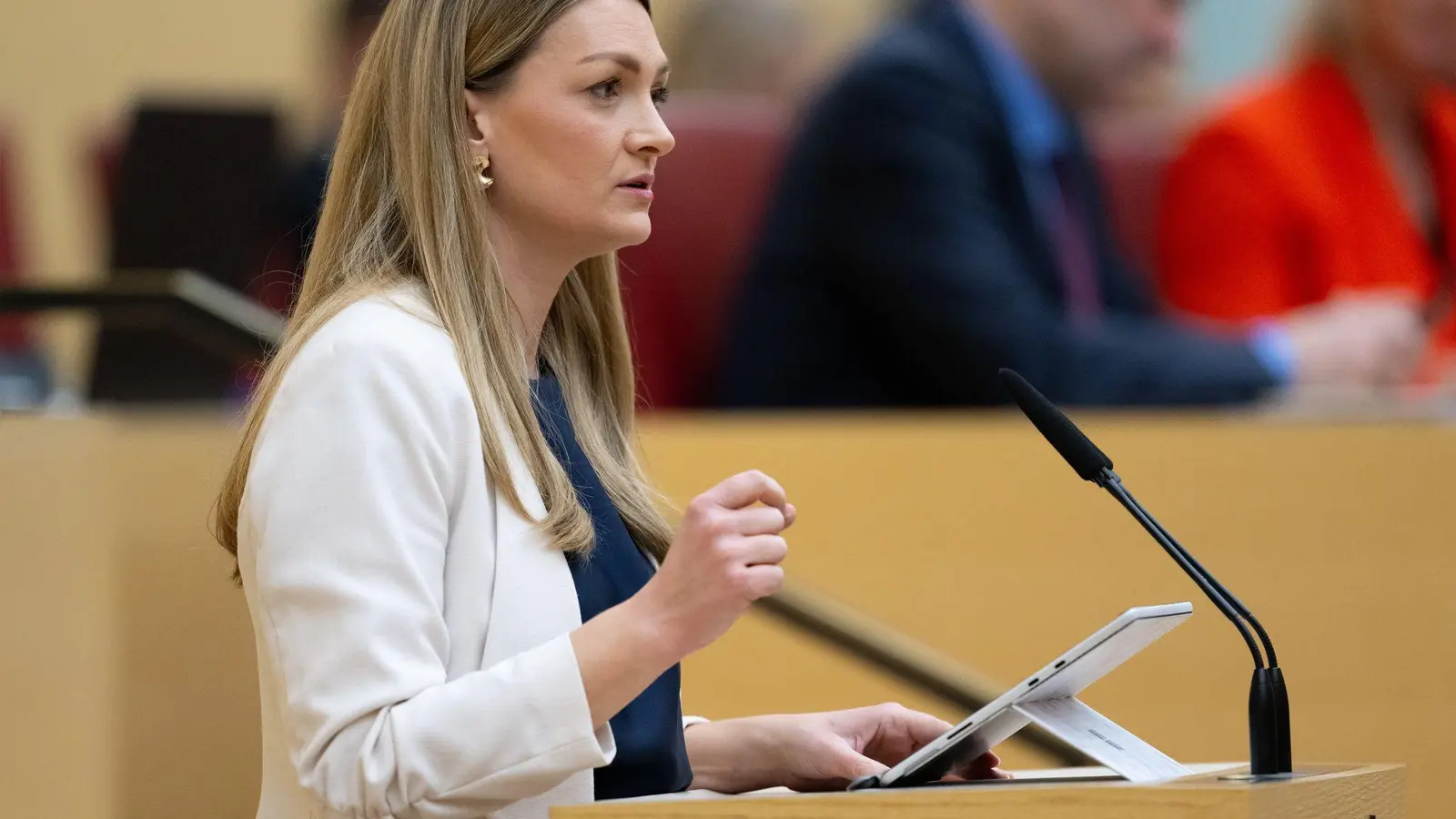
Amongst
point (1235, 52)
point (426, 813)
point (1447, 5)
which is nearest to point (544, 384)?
point (426, 813)

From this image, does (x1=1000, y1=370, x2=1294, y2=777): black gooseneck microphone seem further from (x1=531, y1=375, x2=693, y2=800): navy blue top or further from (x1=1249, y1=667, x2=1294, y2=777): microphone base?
(x1=531, y1=375, x2=693, y2=800): navy blue top

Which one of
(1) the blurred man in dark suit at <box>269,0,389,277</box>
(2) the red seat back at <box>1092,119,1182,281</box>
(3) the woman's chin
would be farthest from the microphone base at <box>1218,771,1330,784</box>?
(2) the red seat back at <box>1092,119,1182,281</box>

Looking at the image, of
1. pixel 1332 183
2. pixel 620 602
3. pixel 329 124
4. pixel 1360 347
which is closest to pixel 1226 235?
pixel 1332 183

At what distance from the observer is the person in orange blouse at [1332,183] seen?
2947mm

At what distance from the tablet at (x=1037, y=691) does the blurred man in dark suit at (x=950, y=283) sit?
4.22ft

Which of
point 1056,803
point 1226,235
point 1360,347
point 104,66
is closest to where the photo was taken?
point 1056,803

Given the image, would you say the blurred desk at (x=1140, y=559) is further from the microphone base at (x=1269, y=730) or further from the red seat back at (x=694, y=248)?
the microphone base at (x=1269, y=730)

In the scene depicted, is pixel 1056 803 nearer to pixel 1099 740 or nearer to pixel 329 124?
pixel 1099 740

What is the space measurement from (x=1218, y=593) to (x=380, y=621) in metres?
0.56

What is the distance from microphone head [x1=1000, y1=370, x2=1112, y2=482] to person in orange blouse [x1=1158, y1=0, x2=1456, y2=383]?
1698 millimetres

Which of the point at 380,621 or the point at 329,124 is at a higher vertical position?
the point at 329,124

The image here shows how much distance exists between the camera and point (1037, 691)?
3.97 feet

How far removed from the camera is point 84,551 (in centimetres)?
202

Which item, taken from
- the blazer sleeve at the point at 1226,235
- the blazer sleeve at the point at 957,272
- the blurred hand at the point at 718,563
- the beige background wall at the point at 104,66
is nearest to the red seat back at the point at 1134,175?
the blazer sleeve at the point at 1226,235
